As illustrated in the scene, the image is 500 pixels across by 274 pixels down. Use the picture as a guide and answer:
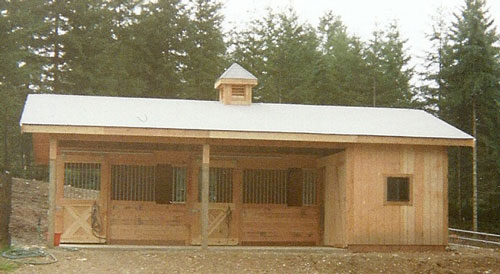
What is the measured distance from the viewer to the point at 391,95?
32.3 metres

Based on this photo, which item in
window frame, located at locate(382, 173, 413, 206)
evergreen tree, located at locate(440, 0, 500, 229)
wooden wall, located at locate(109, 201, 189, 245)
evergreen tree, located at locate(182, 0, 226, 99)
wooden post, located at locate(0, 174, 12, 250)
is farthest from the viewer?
evergreen tree, located at locate(182, 0, 226, 99)

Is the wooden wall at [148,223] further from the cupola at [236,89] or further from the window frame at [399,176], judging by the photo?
the window frame at [399,176]

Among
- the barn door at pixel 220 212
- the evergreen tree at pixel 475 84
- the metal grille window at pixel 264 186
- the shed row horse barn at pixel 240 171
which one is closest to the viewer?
the shed row horse barn at pixel 240 171

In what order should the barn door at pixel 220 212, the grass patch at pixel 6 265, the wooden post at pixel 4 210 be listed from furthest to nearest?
the barn door at pixel 220 212
the wooden post at pixel 4 210
the grass patch at pixel 6 265

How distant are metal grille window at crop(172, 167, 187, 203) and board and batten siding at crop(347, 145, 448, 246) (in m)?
3.86

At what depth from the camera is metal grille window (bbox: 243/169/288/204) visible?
50.6 feet

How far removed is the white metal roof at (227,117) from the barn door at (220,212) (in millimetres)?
1586

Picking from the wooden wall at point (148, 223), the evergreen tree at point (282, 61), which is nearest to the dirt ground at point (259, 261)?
the wooden wall at point (148, 223)

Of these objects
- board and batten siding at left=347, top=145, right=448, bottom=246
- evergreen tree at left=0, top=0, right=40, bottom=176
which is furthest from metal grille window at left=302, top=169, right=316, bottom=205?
evergreen tree at left=0, top=0, right=40, bottom=176

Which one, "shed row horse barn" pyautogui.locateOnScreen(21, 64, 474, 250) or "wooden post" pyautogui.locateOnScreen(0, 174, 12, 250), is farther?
"shed row horse barn" pyautogui.locateOnScreen(21, 64, 474, 250)

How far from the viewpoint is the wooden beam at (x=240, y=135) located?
12281 mm

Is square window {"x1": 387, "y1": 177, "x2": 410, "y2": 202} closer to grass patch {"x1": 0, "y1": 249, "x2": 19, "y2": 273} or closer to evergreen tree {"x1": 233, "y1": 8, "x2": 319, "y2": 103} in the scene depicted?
grass patch {"x1": 0, "y1": 249, "x2": 19, "y2": 273}

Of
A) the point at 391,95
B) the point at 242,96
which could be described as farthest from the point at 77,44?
the point at 391,95

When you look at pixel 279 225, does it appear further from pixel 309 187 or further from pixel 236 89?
pixel 236 89
